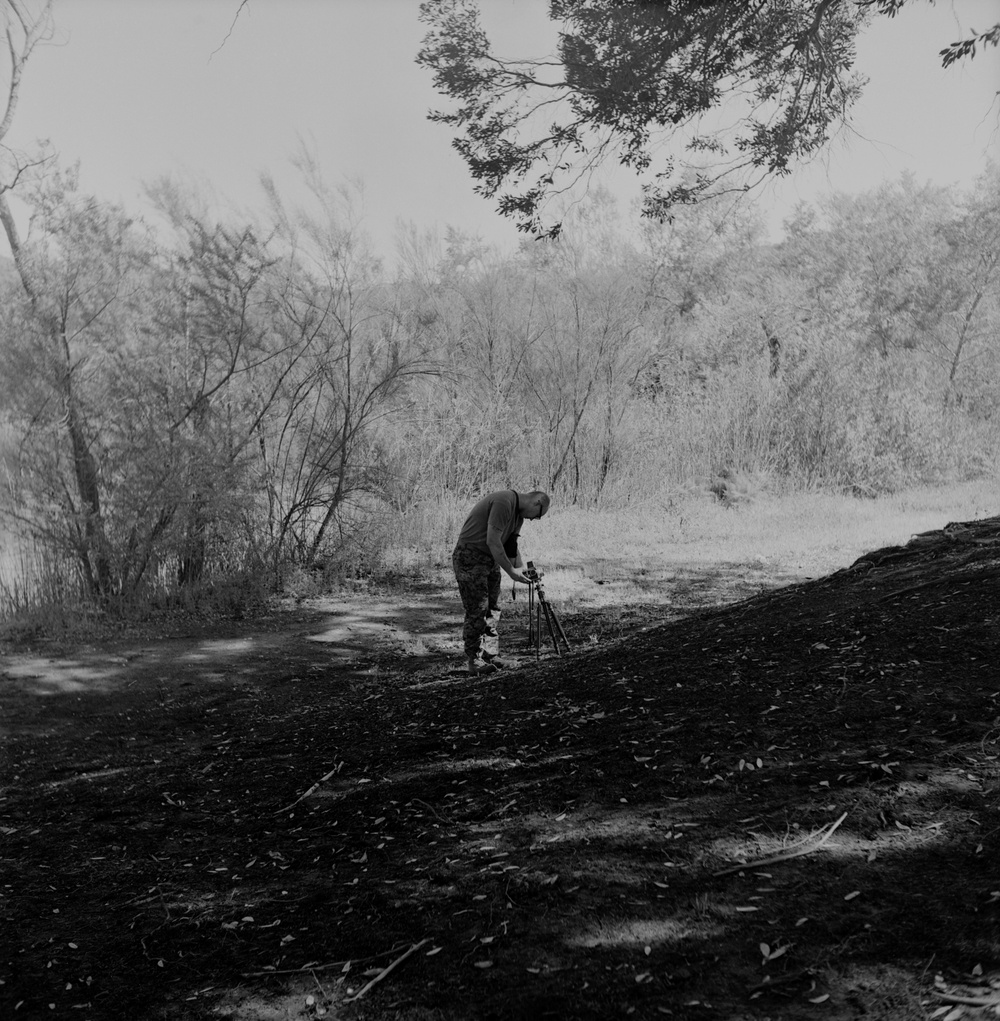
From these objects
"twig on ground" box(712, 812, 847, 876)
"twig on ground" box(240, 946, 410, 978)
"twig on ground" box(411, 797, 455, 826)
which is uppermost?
"twig on ground" box(411, 797, 455, 826)

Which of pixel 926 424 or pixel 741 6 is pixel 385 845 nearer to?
pixel 741 6

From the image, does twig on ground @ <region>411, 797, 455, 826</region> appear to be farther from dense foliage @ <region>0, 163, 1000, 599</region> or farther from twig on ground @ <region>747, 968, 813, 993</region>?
dense foliage @ <region>0, 163, 1000, 599</region>

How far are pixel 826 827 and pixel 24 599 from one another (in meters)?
8.06

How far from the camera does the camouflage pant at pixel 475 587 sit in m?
6.64

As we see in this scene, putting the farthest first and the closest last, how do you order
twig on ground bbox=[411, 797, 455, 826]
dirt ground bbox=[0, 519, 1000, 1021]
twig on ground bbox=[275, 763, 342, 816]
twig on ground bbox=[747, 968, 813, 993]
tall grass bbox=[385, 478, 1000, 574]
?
tall grass bbox=[385, 478, 1000, 574] → twig on ground bbox=[275, 763, 342, 816] → twig on ground bbox=[411, 797, 455, 826] → dirt ground bbox=[0, 519, 1000, 1021] → twig on ground bbox=[747, 968, 813, 993]

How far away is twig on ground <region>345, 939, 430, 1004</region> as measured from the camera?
2.39m

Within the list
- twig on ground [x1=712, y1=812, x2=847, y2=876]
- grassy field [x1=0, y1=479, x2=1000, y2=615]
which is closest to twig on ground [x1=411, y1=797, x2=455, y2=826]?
twig on ground [x1=712, y1=812, x2=847, y2=876]

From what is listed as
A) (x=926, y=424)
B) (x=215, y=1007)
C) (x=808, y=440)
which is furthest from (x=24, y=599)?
(x=926, y=424)

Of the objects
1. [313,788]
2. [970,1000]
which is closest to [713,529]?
[313,788]

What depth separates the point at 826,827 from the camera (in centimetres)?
278

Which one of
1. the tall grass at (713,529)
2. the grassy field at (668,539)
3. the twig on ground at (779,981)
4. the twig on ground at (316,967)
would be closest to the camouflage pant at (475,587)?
the grassy field at (668,539)

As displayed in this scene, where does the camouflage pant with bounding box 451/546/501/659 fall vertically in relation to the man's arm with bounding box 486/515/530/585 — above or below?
below

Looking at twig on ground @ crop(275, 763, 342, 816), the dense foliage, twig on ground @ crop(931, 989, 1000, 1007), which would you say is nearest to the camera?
twig on ground @ crop(931, 989, 1000, 1007)

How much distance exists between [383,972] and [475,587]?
13.9ft
